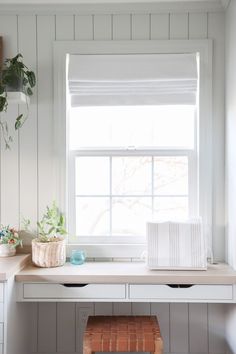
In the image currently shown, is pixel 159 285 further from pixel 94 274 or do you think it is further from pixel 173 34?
pixel 173 34

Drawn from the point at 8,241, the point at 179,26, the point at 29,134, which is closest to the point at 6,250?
the point at 8,241

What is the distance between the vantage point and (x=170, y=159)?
264cm

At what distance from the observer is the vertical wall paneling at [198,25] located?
256 cm

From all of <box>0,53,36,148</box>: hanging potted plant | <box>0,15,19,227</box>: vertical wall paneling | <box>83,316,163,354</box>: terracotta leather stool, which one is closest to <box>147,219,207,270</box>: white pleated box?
<box>83,316,163,354</box>: terracotta leather stool

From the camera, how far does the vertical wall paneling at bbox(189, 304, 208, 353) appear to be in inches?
101

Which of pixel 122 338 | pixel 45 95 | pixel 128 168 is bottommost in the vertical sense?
pixel 122 338

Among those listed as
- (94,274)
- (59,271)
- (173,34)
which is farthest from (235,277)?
(173,34)

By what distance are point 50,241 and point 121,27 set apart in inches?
62.4

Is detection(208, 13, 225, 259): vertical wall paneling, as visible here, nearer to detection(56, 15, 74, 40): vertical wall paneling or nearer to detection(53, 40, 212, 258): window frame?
detection(53, 40, 212, 258): window frame

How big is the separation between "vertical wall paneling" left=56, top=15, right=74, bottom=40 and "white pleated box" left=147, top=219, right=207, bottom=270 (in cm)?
146

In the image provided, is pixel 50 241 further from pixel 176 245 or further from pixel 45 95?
pixel 45 95

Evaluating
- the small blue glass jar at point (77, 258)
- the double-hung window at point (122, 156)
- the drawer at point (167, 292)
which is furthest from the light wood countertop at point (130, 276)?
the double-hung window at point (122, 156)

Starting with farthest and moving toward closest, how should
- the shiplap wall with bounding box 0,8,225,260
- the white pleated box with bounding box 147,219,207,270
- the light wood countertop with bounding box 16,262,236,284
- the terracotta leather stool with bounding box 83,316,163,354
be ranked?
1. the shiplap wall with bounding box 0,8,225,260
2. the white pleated box with bounding box 147,219,207,270
3. the light wood countertop with bounding box 16,262,236,284
4. the terracotta leather stool with bounding box 83,316,163,354

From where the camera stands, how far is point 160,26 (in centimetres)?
257
